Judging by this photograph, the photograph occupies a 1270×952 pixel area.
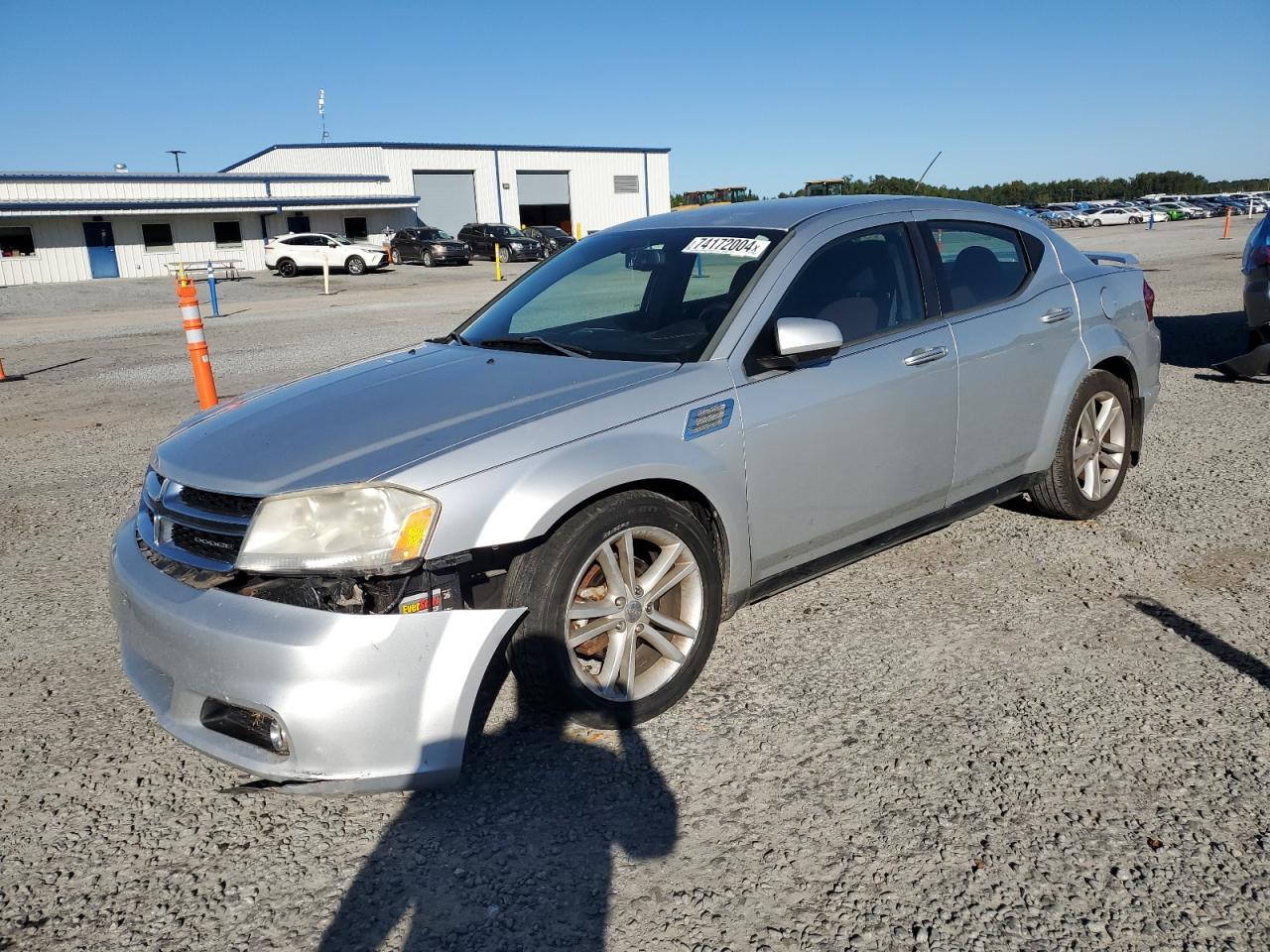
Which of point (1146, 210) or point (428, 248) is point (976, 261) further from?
point (1146, 210)

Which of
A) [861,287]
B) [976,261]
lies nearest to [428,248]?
[976,261]

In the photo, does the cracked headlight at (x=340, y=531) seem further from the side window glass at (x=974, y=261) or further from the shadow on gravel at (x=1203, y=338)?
the shadow on gravel at (x=1203, y=338)

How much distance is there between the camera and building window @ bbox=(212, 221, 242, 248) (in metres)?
46.0

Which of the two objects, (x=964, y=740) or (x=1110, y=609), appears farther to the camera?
(x=1110, y=609)

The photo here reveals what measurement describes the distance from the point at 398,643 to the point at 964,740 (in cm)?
178

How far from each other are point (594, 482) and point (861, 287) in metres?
1.64

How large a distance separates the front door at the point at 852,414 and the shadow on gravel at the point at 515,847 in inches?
38.6

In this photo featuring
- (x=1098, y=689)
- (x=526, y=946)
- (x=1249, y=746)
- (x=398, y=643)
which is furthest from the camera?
(x=1098, y=689)

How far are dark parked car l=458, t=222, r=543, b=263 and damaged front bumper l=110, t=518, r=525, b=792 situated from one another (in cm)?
4128

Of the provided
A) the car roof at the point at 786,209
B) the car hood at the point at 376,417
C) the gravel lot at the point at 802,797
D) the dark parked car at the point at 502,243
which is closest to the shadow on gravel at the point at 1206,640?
the gravel lot at the point at 802,797

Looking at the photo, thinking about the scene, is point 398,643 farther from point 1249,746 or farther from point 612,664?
point 1249,746

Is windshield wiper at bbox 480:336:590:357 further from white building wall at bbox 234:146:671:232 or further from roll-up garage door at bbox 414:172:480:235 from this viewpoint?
roll-up garage door at bbox 414:172:480:235

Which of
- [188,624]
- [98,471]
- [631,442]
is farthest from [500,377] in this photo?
[98,471]

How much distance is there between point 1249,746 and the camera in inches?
121
